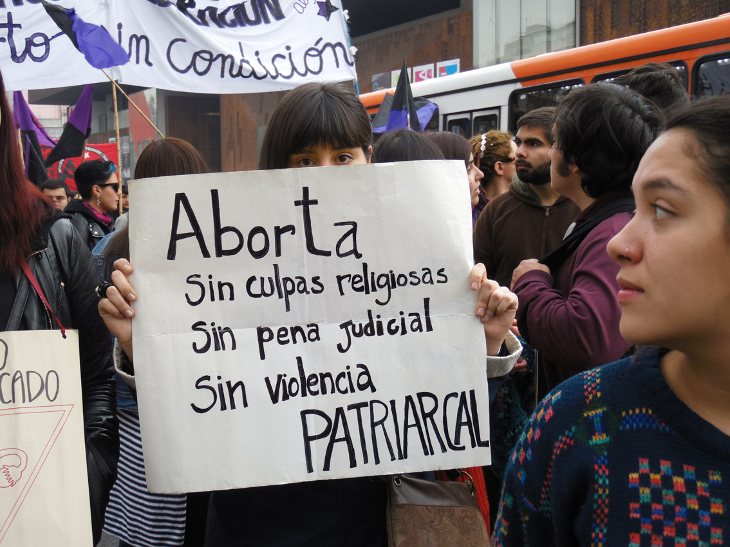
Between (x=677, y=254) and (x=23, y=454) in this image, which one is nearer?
(x=677, y=254)

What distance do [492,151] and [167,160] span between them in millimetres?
2587

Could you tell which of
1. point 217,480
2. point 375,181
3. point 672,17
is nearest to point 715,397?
point 375,181

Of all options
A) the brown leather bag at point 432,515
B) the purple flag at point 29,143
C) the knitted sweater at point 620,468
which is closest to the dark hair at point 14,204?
the brown leather bag at point 432,515

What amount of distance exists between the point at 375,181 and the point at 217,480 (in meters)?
0.75

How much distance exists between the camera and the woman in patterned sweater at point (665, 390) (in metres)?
1.13

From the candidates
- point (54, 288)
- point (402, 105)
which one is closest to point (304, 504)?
point (54, 288)

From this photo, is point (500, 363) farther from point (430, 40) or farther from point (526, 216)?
point (430, 40)

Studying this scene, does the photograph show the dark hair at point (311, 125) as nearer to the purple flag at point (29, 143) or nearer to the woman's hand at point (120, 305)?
the woman's hand at point (120, 305)

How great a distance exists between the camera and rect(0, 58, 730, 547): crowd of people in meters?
1.15

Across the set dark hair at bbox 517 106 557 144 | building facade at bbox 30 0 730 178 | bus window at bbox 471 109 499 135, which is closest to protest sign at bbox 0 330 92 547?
dark hair at bbox 517 106 557 144

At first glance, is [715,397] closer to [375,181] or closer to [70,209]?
[375,181]

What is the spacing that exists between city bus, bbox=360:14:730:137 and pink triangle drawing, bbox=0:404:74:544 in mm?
6141

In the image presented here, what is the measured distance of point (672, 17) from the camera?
17.5 metres

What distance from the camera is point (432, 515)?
180cm
